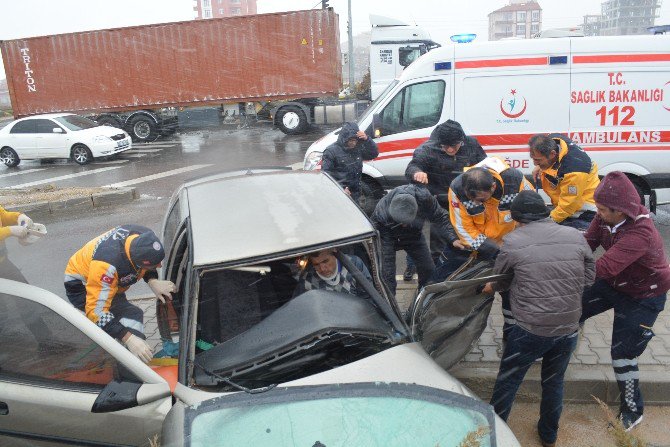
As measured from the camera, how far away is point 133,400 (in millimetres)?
2570

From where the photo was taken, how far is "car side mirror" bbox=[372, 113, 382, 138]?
7.26 meters

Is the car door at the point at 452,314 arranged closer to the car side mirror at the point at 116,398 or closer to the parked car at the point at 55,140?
the car side mirror at the point at 116,398

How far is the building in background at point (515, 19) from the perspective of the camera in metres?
130

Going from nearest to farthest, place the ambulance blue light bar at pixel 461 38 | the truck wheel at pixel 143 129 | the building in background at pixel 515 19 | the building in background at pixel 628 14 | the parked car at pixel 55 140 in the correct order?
the ambulance blue light bar at pixel 461 38 → the parked car at pixel 55 140 → the truck wheel at pixel 143 129 → the building in background at pixel 515 19 → the building in background at pixel 628 14

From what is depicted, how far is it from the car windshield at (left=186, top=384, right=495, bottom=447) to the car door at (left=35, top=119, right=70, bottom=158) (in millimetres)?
14902

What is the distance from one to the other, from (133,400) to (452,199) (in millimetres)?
2576

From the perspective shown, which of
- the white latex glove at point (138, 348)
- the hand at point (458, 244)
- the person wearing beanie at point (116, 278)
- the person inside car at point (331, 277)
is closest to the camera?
the white latex glove at point (138, 348)

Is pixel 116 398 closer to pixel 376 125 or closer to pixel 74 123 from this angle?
pixel 376 125

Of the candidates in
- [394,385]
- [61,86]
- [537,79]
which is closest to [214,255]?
[394,385]

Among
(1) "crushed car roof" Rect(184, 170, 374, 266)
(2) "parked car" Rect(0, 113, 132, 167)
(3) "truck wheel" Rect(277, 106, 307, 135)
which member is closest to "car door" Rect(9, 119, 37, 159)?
(2) "parked car" Rect(0, 113, 132, 167)

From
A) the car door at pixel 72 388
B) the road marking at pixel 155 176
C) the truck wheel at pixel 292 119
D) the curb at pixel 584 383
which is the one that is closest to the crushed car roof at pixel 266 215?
the car door at pixel 72 388

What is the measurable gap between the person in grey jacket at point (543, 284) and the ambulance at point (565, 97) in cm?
394

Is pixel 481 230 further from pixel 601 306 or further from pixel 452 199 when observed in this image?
pixel 601 306

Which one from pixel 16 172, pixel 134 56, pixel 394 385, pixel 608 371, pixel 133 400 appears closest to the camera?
pixel 394 385
